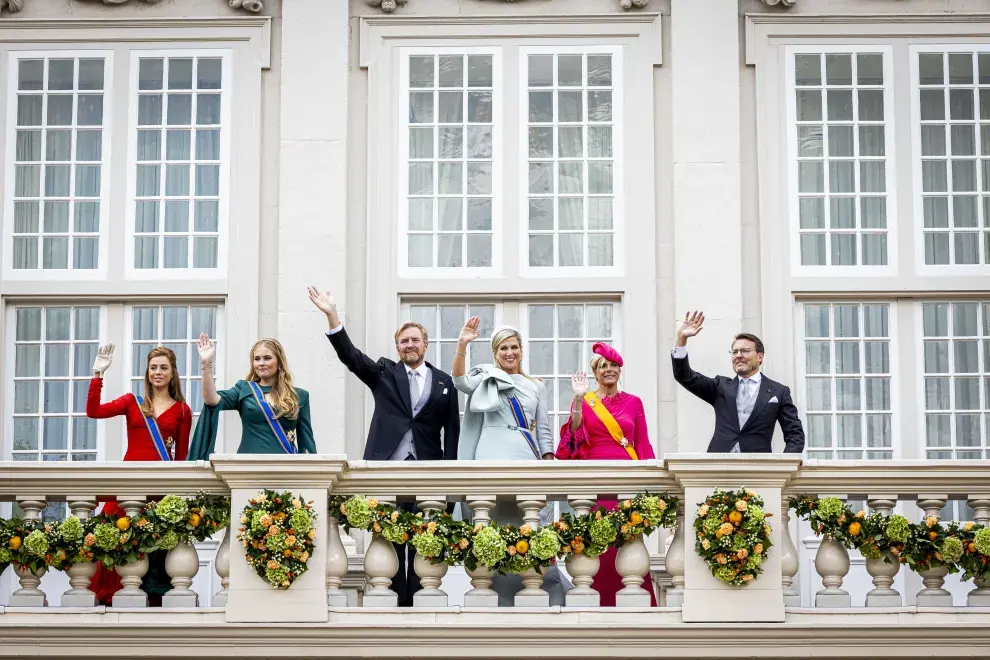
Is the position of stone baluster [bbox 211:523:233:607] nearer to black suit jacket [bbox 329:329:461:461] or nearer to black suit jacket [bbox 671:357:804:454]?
black suit jacket [bbox 329:329:461:461]

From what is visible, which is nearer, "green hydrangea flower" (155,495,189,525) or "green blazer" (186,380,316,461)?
"green hydrangea flower" (155,495,189,525)

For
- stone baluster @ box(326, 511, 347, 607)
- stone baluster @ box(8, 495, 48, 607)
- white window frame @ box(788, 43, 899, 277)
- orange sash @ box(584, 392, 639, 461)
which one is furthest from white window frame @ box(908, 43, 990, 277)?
stone baluster @ box(8, 495, 48, 607)

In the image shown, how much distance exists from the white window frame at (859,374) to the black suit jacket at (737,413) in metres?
2.15

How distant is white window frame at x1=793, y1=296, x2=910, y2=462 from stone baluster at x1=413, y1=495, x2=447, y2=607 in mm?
4606

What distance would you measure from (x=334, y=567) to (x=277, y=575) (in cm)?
38

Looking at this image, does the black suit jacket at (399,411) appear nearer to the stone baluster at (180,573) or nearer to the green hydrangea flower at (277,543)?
the green hydrangea flower at (277,543)

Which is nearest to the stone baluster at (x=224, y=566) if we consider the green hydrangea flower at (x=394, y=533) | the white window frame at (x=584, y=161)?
the green hydrangea flower at (x=394, y=533)

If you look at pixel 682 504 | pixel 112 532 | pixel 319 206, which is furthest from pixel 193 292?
pixel 682 504

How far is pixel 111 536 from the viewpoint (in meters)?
11.8

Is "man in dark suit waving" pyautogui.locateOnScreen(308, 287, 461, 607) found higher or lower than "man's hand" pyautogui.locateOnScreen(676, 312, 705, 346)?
lower

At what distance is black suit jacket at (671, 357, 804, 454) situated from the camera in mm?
13305

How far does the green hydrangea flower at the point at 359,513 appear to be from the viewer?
38.7ft

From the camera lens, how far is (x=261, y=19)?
16.2 metres

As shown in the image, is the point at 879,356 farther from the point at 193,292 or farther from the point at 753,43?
the point at 193,292
